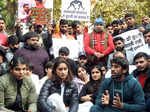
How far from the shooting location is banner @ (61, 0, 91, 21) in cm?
1024

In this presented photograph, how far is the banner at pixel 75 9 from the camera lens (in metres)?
10.2

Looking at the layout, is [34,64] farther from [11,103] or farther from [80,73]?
[11,103]

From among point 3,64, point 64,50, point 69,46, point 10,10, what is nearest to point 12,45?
point 3,64

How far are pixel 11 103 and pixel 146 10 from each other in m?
16.6

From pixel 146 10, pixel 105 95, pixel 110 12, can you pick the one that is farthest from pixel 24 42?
pixel 146 10

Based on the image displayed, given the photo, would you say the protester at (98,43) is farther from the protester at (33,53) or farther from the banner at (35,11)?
the banner at (35,11)

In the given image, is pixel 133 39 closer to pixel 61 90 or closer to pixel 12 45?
Result: pixel 12 45

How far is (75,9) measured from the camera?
10.3m

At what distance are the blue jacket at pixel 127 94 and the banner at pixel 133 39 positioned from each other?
8.31 feet

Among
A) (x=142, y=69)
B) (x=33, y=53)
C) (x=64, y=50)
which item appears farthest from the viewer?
(x=64, y=50)

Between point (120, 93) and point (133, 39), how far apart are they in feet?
9.27

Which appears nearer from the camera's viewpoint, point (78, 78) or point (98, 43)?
point (78, 78)

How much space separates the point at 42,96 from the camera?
6680mm

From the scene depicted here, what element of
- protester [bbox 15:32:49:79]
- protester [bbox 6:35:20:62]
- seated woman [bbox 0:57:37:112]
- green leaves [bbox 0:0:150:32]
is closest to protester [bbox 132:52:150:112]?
seated woman [bbox 0:57:37:112]
